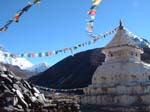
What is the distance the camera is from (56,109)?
12500 mm

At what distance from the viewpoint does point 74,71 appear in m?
A: 63.3

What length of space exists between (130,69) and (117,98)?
2.45 metres

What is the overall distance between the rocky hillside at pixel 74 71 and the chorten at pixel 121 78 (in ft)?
77.7

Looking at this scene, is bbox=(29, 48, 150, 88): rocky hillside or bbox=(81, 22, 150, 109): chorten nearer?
bbox=(81, 22, 150, 109): chorten

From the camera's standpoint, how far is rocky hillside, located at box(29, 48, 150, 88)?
57.4m

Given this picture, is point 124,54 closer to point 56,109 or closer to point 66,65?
point 56,109

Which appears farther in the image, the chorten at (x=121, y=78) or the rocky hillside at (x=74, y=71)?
the rocky hillside at (x=74, y=71)

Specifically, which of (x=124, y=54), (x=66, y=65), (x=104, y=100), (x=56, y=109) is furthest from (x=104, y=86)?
(x=66, y=65)

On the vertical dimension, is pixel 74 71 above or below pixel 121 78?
above

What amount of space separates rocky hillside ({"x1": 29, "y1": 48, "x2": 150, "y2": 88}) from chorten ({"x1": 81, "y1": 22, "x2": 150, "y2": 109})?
77.7 ft

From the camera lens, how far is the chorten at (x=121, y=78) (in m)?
27.6

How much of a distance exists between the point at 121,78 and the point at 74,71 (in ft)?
115

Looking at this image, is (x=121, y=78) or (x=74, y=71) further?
(x=74, y=71)

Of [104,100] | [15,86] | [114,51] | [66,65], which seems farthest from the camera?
[66,65]
